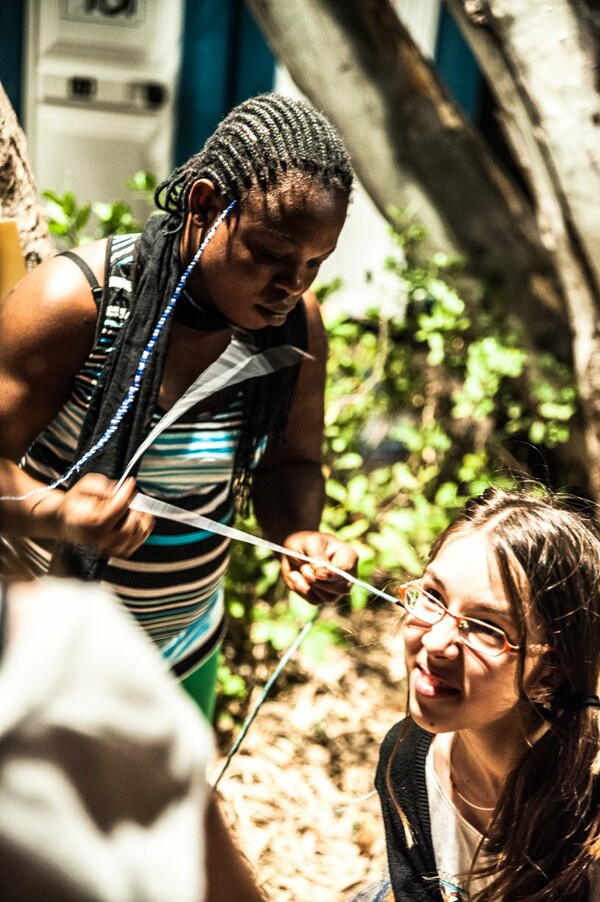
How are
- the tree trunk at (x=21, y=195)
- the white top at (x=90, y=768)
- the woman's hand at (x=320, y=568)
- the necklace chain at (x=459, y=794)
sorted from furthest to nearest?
1. the tree trunk at (x=21, y=195)
2. the woman's hand at (x=320, y=568)
3. the necklace chain at (x=459, y=794)
4. the white top at (x=90, y=768)

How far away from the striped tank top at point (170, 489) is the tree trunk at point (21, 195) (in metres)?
0.43

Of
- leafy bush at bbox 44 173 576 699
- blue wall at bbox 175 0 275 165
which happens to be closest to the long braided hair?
blue wall at bbox 175 0 275 165

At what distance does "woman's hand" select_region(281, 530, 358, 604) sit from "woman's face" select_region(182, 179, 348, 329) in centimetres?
40

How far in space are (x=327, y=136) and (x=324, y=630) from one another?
1605 millimetres

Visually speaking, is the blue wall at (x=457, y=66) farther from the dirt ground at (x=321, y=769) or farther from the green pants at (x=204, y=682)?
the green pants at (x=204, y=682)

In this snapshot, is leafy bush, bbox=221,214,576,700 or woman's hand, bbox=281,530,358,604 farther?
leafy bush, bbox=221,214,576,700

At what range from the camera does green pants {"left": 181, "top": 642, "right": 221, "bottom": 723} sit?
65.0 inches

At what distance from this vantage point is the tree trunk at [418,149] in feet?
9.43

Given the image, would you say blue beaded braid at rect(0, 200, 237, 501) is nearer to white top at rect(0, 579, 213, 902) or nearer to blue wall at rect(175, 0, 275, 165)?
blue wall at rect(175, 0, 275, 165)

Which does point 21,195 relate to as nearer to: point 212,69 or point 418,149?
point 212,69

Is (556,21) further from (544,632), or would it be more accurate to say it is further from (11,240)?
(544,632)

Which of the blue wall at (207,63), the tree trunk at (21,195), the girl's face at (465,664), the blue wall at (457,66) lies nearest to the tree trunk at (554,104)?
the blue wall at (457,66)

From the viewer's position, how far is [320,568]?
5.08ft

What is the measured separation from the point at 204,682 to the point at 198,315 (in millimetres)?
714
